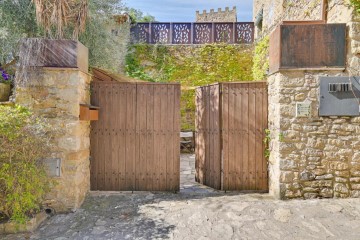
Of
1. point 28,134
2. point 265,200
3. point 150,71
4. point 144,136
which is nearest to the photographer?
point 28,134

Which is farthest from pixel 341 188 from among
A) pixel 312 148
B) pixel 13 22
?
pixel 13 22

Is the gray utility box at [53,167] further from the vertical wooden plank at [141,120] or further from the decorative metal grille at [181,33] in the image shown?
the decorative metal grille at [181,33]

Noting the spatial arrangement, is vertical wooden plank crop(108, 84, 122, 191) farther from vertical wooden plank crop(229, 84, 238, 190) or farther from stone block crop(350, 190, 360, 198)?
stone block crop(350, 190, 360, 198)

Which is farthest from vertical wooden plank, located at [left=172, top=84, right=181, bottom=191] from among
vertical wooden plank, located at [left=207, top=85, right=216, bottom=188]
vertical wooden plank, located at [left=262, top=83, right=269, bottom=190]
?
vertical wooden plank, located at [left=262, top=83, right=269, bottom=190]

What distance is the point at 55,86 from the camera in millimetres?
4191

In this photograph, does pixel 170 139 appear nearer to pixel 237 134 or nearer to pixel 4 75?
pixel 237 134

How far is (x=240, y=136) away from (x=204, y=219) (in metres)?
1.79

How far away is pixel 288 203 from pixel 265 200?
1.13 ft

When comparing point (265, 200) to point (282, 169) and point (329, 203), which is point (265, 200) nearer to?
point (282, 169)

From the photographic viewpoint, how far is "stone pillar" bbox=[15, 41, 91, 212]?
4.14 m

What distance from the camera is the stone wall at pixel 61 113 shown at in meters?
4.14

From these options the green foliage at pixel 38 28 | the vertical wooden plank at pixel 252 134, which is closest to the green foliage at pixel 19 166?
the green foliage at pixel 38 28

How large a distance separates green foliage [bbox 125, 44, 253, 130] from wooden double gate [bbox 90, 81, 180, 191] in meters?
6.78

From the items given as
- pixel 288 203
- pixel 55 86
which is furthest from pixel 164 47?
pixel 288 203
